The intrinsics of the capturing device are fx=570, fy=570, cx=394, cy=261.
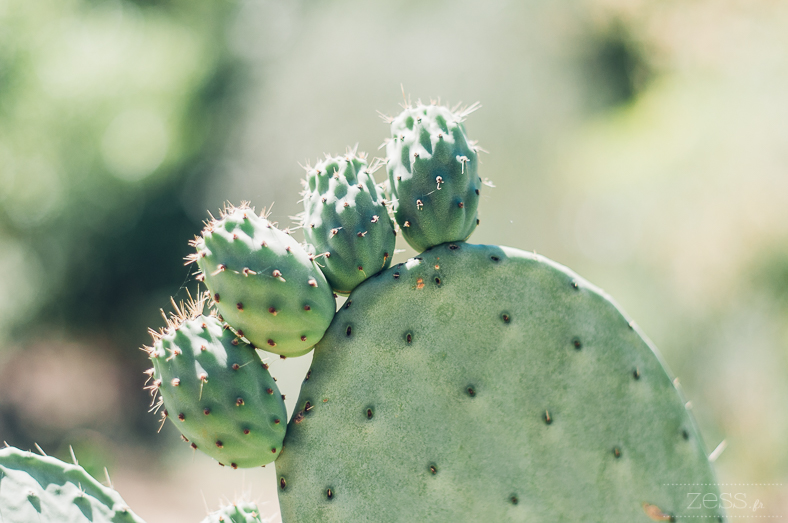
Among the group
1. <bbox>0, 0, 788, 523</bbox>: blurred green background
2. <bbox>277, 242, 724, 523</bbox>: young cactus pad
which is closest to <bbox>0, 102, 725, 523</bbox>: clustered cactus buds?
<bbox>277, 242, 724, 523</bbox>: young cactus pad

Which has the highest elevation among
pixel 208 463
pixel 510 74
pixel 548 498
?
pixel 510 74

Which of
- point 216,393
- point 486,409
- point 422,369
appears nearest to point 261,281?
point 216,393

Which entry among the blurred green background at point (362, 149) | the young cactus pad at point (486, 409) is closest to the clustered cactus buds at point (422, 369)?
the young cactus pad at point (486, 409)

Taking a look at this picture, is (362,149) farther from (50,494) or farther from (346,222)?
(50,494)

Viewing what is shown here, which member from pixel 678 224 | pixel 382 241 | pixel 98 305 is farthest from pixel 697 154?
pixel 98 305

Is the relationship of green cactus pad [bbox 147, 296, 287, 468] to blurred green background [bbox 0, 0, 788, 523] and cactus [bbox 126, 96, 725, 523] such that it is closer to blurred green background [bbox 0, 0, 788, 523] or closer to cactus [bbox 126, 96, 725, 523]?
cactus [bbox 126, 96, 725, 523]

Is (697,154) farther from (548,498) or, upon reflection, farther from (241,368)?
(241,368)

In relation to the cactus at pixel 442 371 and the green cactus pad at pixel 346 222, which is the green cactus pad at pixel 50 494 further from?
the green cactus pad at pixel 346 222

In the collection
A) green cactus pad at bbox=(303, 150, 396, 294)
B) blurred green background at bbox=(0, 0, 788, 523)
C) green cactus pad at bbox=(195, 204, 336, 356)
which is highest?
blurred green background at bbox=(0, 0, 788, 523)
